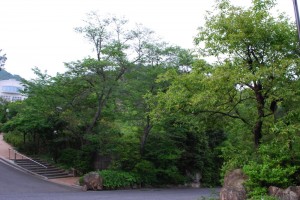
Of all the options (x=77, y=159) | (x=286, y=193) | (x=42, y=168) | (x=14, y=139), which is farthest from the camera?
(x=14, y=139)

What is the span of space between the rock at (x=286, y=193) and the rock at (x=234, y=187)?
2.77ft

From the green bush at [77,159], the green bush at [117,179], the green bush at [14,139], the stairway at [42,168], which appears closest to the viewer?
the green bush at [117,179]

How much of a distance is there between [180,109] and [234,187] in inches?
115

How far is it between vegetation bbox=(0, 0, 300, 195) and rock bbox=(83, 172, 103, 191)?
52 centimetres

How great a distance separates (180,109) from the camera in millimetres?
10664

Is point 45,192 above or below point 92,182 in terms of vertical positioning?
below

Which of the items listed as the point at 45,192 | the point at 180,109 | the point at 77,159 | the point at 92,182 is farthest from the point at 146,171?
the point at 180,109

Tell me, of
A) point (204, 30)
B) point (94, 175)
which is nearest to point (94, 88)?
point (94, 175)

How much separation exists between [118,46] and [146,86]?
285 centimetres

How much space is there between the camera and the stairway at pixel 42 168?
19975 mm

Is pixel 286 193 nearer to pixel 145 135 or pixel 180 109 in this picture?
pixel 180 109

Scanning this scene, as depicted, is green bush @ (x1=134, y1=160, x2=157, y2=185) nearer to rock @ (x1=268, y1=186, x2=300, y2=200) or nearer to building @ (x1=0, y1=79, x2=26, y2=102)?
rock @ (x1=268, y1=186, x2=300, y2=200)

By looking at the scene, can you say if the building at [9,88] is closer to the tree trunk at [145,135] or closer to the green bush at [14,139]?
the green bush at [14,139]

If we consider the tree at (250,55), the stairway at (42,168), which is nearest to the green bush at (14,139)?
the stairway at (42,168)
